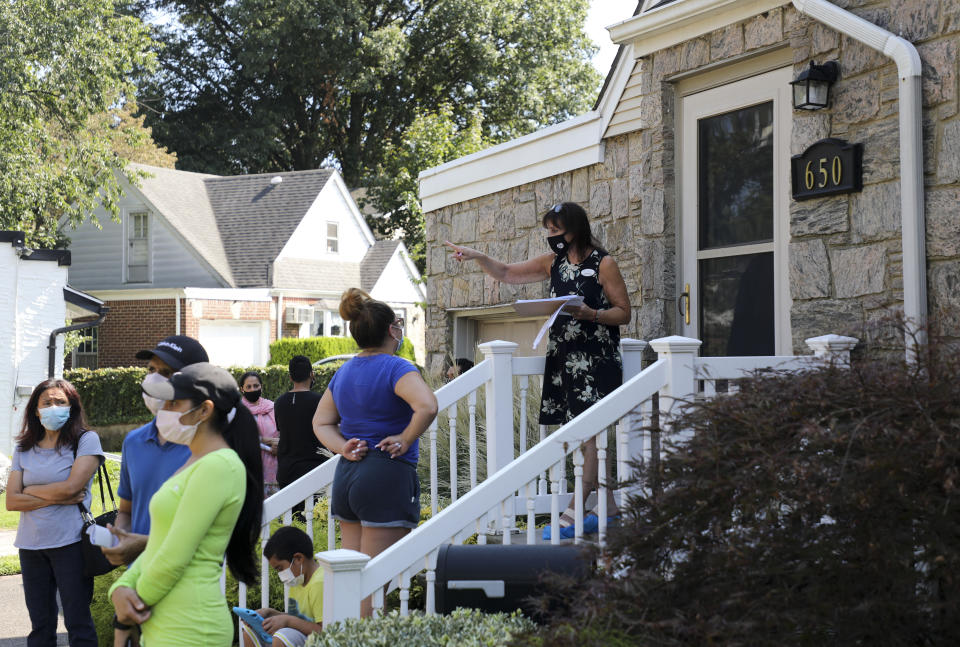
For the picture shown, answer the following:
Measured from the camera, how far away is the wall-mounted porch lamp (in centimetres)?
586

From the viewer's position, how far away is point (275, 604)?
648cm

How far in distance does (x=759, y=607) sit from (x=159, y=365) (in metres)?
2.27

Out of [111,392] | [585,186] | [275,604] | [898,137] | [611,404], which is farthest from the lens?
[111,392]

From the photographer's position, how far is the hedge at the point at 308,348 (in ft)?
87.2

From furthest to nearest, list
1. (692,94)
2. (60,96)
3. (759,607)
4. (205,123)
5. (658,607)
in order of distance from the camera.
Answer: (205,123) → (60,96) → (692,94) → (658,607) → (759,607)

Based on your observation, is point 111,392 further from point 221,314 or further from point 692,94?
point 692,94

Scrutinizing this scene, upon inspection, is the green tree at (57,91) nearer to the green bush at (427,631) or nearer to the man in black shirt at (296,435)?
the man in black shirt at (296,435)

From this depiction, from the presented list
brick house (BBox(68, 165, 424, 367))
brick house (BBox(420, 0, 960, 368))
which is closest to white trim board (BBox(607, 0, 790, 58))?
brick house (BBox(420, 0, 960, 368))

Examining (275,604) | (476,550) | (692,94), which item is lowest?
(275,604)

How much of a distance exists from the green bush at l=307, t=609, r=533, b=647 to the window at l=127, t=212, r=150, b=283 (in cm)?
2605

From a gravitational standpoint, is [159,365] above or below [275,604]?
above

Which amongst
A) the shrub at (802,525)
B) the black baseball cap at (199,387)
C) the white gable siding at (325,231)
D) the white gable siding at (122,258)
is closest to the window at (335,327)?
the white gable siding at (325,231)

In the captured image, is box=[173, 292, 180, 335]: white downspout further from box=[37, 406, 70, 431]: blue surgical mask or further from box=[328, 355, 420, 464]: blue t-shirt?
box=[328, 355, 420, 464]: blue t-shirt

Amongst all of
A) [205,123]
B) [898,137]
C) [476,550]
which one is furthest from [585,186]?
[205,123]
